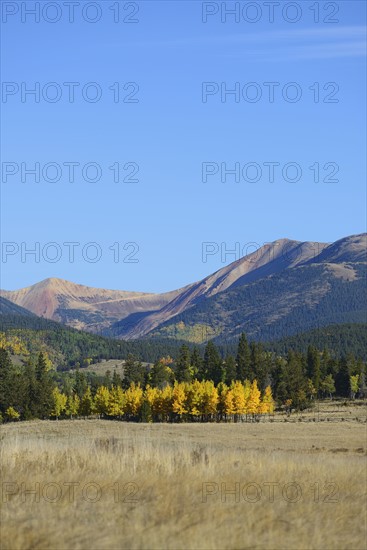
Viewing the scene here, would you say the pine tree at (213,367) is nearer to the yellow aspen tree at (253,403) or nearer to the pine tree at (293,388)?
the pine tree at (293,388)

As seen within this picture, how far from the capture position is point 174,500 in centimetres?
1156

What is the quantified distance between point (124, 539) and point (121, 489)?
2623 mm

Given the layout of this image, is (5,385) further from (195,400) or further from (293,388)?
(293,388)

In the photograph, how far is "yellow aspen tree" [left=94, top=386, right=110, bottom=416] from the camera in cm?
13188

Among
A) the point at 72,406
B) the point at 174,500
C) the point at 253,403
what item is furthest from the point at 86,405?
the point at 174,500

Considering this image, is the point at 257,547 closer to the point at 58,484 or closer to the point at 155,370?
the point at 58,484

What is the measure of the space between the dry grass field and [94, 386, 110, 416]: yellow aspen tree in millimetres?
117290

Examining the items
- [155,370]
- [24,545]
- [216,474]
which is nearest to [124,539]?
[24,545]

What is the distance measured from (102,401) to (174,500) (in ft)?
404

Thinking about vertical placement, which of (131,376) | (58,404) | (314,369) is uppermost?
(314,369)

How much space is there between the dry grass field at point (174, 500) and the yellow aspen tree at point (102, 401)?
385ft

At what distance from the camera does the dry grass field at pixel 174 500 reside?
986 centimetres

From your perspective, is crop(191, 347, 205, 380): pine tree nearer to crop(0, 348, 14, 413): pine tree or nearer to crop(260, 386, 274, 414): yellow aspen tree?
crop(260, 386, 274, 414): yellow aspen tree

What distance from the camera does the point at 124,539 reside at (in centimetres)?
973
